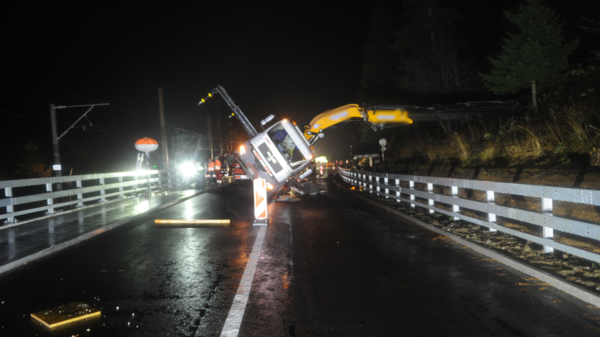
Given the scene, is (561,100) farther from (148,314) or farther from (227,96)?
(148,314)

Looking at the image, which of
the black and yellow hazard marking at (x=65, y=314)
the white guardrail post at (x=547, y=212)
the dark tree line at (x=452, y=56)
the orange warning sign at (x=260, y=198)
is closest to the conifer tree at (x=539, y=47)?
the dark tree line at (x=452, y=56)

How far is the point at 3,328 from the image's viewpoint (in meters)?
4.21

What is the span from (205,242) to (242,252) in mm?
1346

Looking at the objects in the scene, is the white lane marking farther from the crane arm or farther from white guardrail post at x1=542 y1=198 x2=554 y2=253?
the crane arm

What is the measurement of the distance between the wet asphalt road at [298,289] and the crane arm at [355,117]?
6.41 metres

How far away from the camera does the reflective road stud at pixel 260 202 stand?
33.3ft

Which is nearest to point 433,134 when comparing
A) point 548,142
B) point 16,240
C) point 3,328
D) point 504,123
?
point 504,123

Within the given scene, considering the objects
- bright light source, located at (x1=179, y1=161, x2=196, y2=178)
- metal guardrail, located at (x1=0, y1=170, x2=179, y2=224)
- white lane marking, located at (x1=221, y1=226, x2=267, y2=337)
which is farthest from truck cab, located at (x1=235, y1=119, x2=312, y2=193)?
bright light source, located at (x1=179, y1=161, x2=196, y2=178)

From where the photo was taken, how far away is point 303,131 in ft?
50.5

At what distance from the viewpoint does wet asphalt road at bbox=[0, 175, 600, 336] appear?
418cm

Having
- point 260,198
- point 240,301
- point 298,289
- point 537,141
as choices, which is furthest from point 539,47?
point 240,301

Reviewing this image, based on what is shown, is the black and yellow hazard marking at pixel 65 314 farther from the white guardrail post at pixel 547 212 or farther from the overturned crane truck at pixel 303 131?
the overturned crane truck at pixel 303 131

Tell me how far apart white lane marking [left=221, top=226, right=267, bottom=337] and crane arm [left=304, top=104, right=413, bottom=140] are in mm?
8165

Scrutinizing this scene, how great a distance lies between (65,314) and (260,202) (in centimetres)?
613
